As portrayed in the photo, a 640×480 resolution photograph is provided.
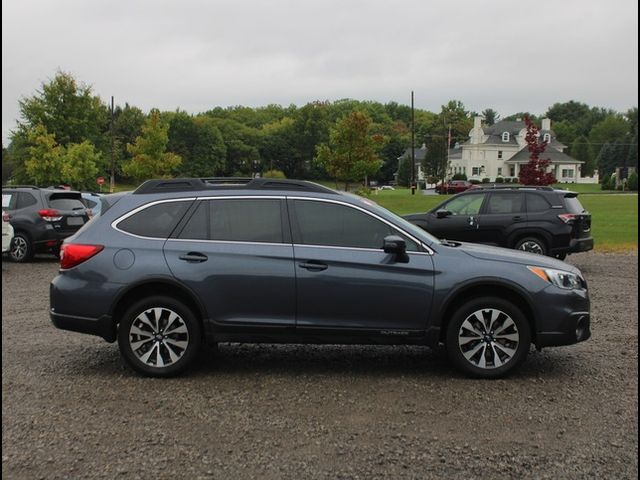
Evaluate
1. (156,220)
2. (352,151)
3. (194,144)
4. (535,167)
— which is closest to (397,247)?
(156,220)

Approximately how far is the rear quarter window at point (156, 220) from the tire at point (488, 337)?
260 centimetres

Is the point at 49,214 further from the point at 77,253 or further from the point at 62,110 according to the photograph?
the point at 62,110

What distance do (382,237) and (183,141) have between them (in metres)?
97.3

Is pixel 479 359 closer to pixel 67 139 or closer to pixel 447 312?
pixel 447 312

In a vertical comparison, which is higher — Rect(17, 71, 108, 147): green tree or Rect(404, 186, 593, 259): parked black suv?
Rect(17, 71, 108, 147): green tree

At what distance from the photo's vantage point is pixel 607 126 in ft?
429

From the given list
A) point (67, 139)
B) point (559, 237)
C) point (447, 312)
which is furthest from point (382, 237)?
point (67, 139)

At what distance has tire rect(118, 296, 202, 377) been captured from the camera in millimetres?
5680

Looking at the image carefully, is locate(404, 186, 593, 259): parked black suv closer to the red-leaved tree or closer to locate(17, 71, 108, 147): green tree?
the red-leaved tree

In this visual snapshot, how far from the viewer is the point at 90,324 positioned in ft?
18.8

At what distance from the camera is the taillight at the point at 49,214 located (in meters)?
15.0

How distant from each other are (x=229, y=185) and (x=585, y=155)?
408 ft

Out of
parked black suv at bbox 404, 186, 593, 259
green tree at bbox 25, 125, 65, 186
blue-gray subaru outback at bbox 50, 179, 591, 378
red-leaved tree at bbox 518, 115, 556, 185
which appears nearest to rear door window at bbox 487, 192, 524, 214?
parked black suv at bbox 404, 186, 593, 259

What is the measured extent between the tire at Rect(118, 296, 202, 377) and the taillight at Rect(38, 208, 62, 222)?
1035cm
